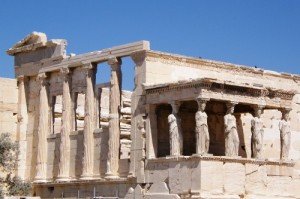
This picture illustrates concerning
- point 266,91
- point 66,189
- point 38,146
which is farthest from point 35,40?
point 266,91

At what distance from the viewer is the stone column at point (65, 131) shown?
77.5 ft

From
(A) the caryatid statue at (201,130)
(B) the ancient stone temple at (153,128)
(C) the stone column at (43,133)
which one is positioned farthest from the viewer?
(C) the stone column at (43,133)

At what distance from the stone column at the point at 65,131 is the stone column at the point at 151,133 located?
11.9 feet

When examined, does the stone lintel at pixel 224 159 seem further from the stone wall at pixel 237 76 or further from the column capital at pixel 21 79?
the column capital at pixel 21 79

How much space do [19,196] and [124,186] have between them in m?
3.71

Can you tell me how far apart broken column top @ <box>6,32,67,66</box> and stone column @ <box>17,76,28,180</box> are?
0.79 metres

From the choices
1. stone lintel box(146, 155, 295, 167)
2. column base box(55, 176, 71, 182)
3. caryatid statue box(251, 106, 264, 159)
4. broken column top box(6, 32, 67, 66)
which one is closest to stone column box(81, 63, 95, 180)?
column base box(55, 176, 71, 182)

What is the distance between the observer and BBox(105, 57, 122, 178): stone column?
71.5 feet

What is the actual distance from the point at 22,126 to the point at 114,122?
5198 millimetres

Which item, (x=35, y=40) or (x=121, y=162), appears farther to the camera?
(x=35, y=40)

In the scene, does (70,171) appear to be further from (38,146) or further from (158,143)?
(158,143)

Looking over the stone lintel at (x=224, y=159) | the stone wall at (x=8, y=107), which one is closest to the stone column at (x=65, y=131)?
the stone wall at (x=8, y=107)

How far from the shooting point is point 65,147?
23.7 metres

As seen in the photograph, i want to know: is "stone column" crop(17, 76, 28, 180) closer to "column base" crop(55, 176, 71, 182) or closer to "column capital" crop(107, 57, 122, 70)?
"column base" crop(55, 176, 71, 182)
